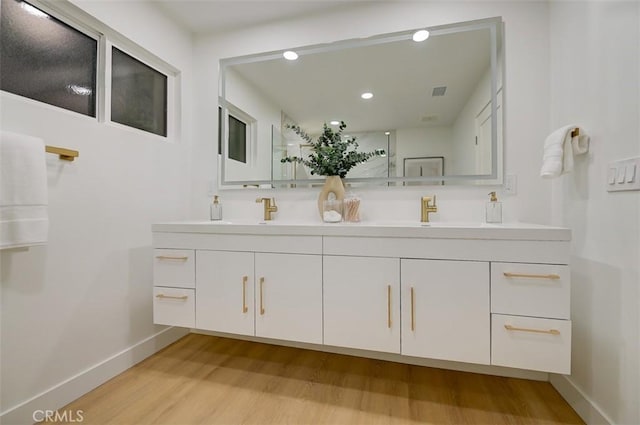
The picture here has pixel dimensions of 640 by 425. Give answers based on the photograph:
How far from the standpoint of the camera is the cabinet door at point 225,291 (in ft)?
4.94

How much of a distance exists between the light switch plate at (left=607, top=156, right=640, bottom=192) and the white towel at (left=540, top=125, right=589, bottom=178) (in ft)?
0.55

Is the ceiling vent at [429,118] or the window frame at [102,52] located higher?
the window frame at [102,52]

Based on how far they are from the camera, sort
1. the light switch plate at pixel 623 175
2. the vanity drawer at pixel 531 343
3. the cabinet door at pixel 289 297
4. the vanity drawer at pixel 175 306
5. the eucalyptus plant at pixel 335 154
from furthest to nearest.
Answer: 1. the eucalyptus plant at pixel 335 154
2. the vanity drawer at pixel 175 306
3. the cabinet door at pixel 289 297
4. the vanity drawer at pixel 531 343
5. the light switch plate at pixel 623 175

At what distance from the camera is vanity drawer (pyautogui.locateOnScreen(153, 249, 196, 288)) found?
5.24 feet

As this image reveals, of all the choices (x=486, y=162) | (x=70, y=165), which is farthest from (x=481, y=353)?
(x=70, y=165)

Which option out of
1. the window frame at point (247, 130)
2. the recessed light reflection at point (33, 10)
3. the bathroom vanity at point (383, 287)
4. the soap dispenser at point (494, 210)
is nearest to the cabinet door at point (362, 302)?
the bathroom vanity at point (383, 287)

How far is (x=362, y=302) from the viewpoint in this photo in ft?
4.42

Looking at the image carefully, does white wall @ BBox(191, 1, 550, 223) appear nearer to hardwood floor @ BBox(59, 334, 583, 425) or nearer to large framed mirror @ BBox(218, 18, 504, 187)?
large framed mirror @ BBox(218, 18, 504, 187)

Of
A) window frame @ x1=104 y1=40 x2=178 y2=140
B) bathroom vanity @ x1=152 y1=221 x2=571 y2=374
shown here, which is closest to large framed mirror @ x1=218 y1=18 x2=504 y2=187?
window frame @ x1=104 y1=40 x2=178 y2=140

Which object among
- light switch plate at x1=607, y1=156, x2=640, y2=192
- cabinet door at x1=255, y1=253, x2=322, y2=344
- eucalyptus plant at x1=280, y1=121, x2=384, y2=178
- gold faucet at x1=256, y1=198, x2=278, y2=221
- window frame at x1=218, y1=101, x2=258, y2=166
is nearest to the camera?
light switch plate at x1=607, y1=156, x2=640, y2=192

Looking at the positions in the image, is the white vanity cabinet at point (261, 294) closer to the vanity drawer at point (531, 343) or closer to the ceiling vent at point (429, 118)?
the vanity drawer at point (531, 343)

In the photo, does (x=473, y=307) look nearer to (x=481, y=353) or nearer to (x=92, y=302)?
(x=481, y=353)

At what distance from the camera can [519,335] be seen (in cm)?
118

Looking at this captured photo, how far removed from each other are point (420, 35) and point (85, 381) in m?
2.70
